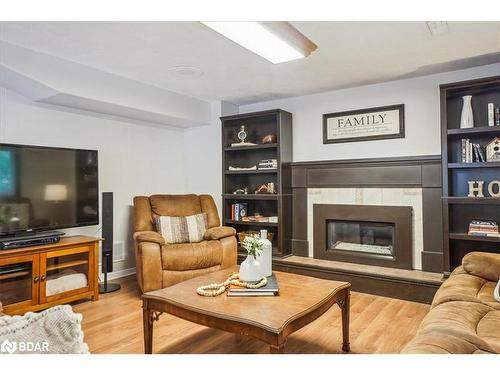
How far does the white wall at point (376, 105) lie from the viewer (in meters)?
3.42

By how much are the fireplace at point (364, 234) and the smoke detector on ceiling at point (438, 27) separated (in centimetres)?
168

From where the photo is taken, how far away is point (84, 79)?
10.4 ft

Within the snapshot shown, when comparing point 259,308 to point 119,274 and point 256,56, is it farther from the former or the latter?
point 119,274

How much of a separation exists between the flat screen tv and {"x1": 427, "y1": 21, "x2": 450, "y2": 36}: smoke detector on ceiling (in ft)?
10.2

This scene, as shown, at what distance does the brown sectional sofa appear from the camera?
4.03 ft

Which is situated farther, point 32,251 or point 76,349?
point 32,251

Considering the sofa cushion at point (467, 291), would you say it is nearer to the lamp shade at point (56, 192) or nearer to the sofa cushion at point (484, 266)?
the sofa cushion at point (484, 266)

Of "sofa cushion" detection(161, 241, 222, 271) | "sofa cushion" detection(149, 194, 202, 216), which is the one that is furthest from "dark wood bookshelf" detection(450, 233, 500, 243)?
"sofa cushion" detection(149, 194, 202, 216)

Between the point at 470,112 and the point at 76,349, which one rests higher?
the point at 470,112

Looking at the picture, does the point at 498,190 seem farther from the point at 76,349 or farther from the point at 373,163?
the point at 76,349

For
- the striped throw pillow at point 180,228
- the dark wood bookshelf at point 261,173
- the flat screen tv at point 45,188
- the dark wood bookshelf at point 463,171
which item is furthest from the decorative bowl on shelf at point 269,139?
the flat screen tv at point 45,188
